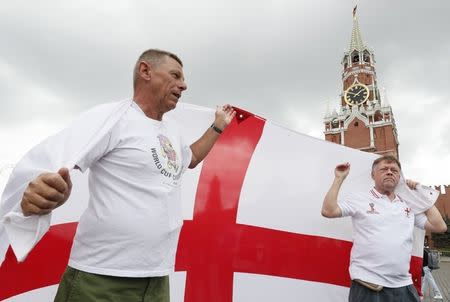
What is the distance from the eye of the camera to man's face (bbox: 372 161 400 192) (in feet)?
8.20

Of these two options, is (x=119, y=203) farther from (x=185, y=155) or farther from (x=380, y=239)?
(x=380, y=239)

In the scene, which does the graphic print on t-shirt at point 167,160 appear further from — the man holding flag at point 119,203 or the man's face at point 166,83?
the man's face at point 166,83

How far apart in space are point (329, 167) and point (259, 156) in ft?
1.89

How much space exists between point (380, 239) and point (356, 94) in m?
47.3

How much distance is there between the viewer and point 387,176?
8.20 ft

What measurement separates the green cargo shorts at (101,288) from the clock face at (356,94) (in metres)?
47.3

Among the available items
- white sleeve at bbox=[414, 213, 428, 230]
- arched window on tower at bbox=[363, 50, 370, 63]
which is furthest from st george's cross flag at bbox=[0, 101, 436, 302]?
arched window on tower at bbox=[363, 50, 370, 63]

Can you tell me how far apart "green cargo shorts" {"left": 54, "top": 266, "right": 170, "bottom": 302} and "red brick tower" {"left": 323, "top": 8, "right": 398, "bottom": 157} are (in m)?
41.4

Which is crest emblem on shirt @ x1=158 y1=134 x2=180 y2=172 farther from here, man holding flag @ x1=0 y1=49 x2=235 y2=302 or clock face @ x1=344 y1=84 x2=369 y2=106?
clock face @ x1=344 y1=84 x2=369 y2=106

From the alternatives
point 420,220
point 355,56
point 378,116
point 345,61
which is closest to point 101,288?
point 420,220

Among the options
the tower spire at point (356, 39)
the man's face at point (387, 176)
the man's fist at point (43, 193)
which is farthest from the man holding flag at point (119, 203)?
the tower spire at point (356, 39)

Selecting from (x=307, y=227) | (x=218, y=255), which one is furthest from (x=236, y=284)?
(x=307, y=227)

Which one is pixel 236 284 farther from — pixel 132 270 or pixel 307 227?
pixel 132 270

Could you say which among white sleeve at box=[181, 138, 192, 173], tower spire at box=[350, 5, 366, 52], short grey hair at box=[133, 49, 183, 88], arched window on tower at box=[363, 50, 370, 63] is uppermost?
tower spire at box=[350, 5, 366, 52]
